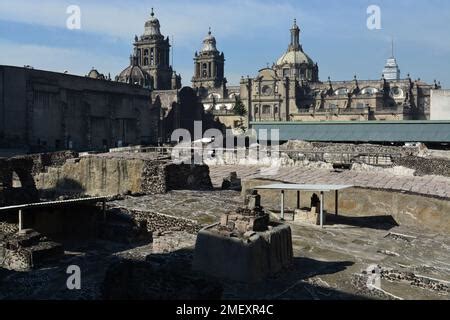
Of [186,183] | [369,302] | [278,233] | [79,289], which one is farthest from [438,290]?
[186,183]

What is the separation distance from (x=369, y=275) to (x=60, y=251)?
648 cm

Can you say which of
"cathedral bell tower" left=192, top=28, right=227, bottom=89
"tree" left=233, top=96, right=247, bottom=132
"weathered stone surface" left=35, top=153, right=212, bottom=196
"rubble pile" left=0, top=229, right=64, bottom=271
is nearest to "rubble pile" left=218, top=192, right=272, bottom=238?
"rubble pile" left=0, top=229, right=64, bottom=271

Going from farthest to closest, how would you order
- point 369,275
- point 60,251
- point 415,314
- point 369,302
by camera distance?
1. point 60,251
2. point 369,275
3. point 369,302
4. point 415,314

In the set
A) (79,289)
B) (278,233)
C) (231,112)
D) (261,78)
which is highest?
(261,78)

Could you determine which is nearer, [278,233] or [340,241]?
[278,233]

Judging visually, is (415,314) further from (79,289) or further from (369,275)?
(79,289)

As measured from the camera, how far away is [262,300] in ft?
24.6

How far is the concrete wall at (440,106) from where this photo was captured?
151ft

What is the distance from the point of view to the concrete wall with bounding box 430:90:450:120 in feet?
151

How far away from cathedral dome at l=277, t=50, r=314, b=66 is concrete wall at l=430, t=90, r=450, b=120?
3647 centimetres

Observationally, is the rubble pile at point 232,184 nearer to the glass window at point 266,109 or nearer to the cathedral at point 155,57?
the glass window at point 266,109

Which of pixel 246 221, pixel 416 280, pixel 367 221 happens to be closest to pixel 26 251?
pixel 246 221

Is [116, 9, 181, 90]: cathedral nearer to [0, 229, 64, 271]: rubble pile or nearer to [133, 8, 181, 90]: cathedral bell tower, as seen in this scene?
[133, 8, 181, 90]: cathedral bell tower

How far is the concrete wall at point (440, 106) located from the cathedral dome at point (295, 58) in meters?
36.5
